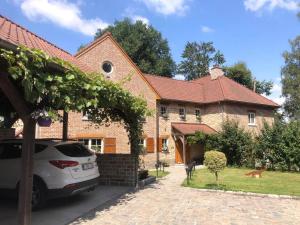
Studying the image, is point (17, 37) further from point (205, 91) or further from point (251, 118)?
point (251, 118)

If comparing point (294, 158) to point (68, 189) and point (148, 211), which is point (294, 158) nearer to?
point (148, 211)

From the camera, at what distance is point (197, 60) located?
208ft

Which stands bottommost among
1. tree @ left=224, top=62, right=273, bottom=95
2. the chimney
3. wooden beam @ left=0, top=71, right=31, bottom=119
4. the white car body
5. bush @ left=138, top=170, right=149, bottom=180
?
bush @ left=138, top=170, right=149, bottom=180

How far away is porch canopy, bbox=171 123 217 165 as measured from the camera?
29.4 m

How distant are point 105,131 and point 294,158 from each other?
12.9m

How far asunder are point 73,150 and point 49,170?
975 mm

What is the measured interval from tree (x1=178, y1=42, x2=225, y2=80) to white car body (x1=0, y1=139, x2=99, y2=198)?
5308 centimetres

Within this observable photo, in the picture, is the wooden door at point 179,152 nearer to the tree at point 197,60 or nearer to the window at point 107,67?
the window at point 107,67

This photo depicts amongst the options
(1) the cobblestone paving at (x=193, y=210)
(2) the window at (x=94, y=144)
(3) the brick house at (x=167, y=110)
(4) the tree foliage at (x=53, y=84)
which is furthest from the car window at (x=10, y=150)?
(2) the window at (x=94, y=144)

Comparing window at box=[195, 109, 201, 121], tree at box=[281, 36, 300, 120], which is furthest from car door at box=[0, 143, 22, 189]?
tree at box=[281, 36, 300, 120]

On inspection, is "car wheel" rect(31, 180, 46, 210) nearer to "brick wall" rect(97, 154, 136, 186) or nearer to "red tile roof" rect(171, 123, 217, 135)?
"brick wall" rect(97, 154, 136, 186)

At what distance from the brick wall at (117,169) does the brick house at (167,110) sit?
907cm

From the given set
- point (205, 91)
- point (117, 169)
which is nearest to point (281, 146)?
point (205, 91)

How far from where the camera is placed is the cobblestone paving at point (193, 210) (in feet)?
28.1
